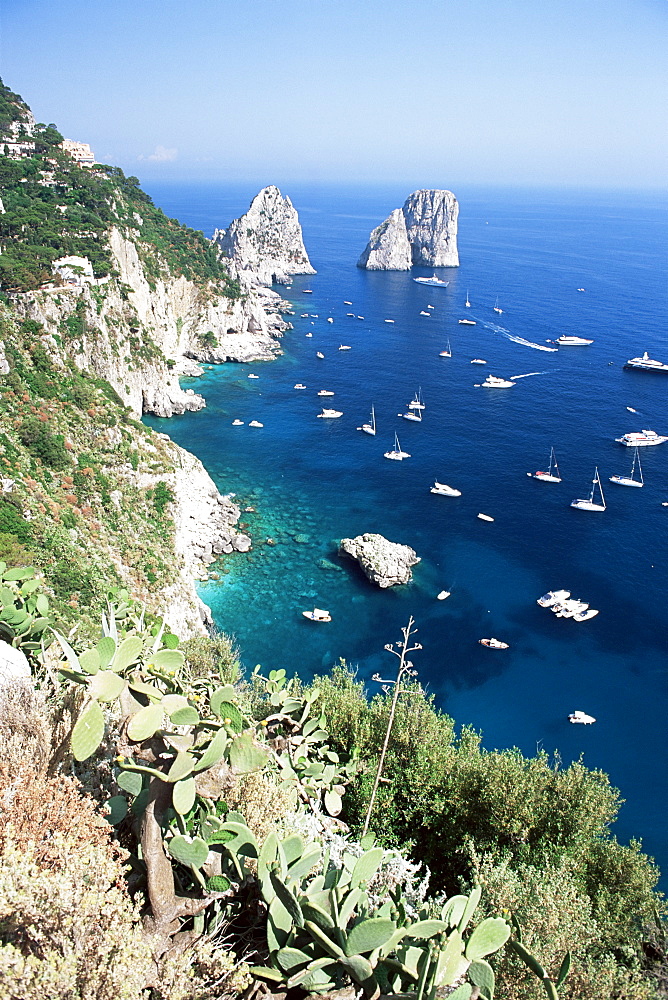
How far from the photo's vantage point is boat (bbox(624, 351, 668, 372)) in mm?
74938

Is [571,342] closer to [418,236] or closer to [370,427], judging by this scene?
[370,427]

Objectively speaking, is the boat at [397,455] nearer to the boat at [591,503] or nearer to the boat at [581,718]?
the boat at [591,503]

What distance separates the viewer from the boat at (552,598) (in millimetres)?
36812

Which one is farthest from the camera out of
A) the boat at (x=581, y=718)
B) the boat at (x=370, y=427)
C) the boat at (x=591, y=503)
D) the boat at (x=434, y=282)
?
the boat at (x=434, y=282)

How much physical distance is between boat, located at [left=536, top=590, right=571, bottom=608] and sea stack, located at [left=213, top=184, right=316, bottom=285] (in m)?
84.7

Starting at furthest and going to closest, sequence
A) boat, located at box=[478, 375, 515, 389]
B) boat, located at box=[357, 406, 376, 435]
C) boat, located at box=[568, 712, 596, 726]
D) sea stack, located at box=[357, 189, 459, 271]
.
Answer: sea stack, located at box=[357, 189, 459, 271] → boat, located at box=[478, 375, 515, 389] → boat, located at box=[357, 406, 376, 435] → boat, located at box=[568, 712, 596, 726]

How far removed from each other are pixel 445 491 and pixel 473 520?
12.9 ft

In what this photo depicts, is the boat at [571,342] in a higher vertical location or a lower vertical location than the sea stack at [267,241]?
lower

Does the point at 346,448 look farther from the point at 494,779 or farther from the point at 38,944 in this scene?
the point at 38,944

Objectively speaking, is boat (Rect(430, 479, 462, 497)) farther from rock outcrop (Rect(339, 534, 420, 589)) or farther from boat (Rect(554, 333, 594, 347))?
boat (Rect(554, 333, 594, 347))

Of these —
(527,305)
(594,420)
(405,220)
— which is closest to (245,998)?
(594,420)

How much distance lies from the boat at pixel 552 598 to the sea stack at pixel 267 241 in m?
84.7

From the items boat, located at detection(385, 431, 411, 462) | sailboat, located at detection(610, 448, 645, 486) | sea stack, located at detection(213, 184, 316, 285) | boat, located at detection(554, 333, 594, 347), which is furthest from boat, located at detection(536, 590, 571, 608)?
sea stack, located at detection(213, 184, 316, 285)

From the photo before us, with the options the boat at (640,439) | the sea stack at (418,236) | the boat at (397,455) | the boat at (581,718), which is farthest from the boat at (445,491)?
the sea stack at (418,236)
